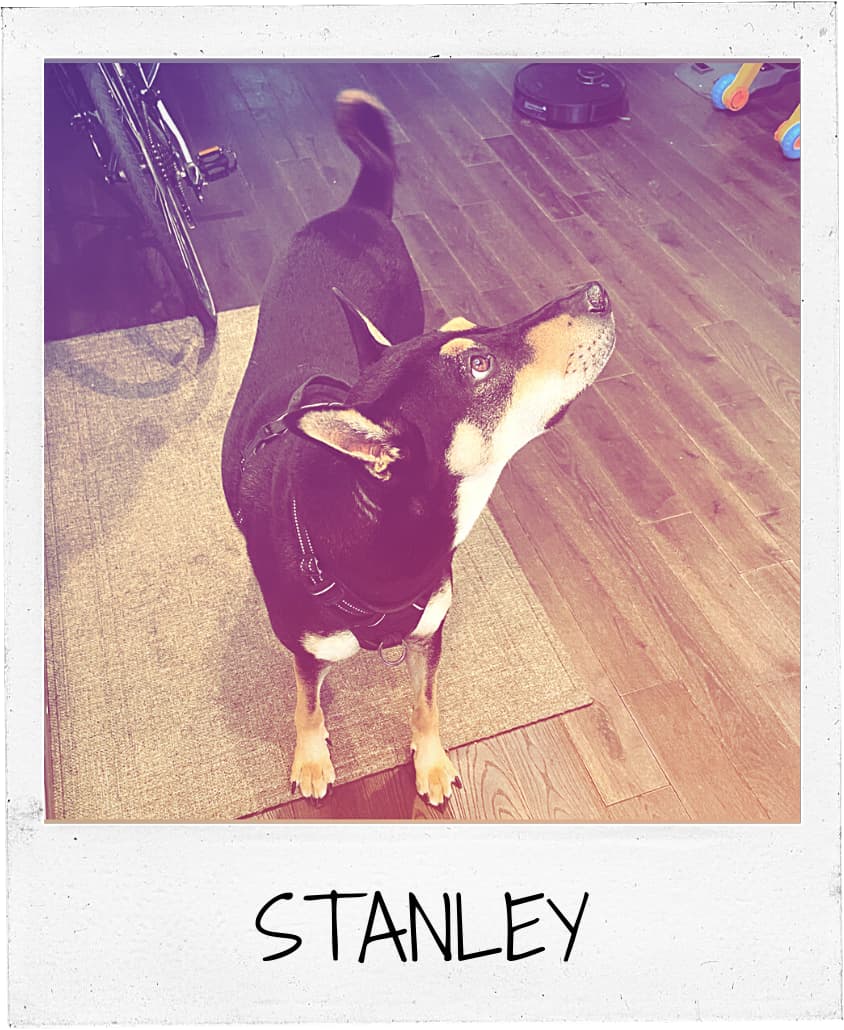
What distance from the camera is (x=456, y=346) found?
1.23m

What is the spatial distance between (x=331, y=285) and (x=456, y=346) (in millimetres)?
315

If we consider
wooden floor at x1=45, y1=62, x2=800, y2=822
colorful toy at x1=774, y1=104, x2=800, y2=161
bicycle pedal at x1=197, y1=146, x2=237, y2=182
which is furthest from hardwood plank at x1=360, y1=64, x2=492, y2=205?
colorful toy at x1=774, y1=104, x2=800, y2=161

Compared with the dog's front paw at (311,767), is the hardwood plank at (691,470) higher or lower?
higher

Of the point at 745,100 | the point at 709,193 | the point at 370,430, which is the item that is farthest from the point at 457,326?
the point at 745,100

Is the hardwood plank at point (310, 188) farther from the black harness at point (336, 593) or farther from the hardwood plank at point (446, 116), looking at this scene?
the black harness at point (336, 593)

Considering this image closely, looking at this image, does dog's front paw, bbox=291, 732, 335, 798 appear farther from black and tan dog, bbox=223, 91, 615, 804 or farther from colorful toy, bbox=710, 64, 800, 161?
colorful toy, bbox=710, 64, 800, 161

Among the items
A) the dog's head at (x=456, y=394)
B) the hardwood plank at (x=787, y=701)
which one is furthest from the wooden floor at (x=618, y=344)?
the dog's head at (x=456, y=394)

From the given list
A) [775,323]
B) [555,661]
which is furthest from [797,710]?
[775,323]

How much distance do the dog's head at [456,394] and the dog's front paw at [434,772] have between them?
49cm

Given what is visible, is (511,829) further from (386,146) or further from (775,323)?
(386,146)

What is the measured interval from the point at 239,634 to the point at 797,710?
0.94m

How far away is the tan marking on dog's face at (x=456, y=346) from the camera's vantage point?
1.22m

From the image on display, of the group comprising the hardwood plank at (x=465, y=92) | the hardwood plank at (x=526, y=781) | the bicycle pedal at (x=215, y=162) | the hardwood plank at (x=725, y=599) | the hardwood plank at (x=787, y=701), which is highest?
the hardwood plank at (x=465, y=92)

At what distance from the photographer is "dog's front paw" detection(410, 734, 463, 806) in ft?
4.79
